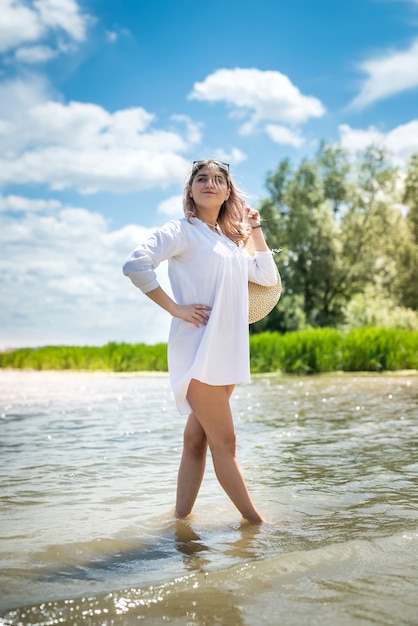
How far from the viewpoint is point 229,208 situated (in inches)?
140

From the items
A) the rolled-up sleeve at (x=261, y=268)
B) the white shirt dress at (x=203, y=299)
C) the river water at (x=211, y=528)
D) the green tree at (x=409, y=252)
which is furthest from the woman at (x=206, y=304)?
the green tree at (x=409, y=252)

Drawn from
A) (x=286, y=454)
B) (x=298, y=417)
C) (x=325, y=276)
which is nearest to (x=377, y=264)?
(x=325, y=276)

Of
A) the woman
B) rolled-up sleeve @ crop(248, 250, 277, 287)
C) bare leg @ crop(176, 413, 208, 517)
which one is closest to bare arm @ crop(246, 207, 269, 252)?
rolled-up sleeve @ crop(248, 250, 277, 287)

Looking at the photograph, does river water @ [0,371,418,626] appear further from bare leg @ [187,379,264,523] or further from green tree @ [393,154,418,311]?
green tree @ [393,154,418,311]

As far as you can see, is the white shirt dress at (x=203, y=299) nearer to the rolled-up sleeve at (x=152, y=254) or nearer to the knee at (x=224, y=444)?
the rolled-up sleeve at (x=152, y=254)

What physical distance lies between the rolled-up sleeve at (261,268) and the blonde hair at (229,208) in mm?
108

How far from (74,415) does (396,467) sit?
490 cm

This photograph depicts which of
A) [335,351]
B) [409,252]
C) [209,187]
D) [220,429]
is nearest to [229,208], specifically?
[209,187]

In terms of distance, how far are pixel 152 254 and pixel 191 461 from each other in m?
1.12

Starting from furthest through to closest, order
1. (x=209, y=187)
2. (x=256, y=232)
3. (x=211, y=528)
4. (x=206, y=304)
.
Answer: (x=256, y=232), (x=211, y=528), (x=209, y=187), (x=206, y=304)

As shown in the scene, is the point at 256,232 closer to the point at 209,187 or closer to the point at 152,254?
the point at 209,187

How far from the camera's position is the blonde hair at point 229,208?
3498 mm

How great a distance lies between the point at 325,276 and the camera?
119 feet

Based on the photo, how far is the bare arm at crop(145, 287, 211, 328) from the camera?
10.6 ft
